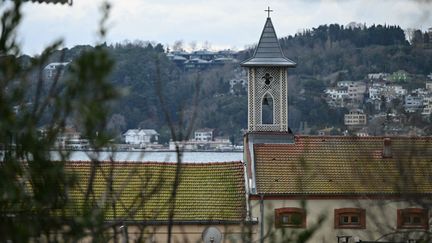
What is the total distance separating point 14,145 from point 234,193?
2003 cm

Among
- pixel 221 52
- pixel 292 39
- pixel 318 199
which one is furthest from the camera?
pixel 221 52

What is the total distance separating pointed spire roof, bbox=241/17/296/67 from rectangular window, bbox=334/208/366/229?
16.0 feet

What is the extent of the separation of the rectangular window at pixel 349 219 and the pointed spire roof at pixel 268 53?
4.87 meters

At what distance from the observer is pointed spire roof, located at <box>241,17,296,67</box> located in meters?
31.3

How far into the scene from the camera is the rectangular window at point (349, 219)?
27.8m

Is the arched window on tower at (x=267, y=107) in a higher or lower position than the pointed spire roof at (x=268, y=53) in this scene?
lower

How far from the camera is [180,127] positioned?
9.48 m

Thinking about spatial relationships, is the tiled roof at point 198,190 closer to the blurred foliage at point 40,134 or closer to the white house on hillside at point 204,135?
the blurred foliage at point 40,134

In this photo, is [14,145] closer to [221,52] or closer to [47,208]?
[47,208]

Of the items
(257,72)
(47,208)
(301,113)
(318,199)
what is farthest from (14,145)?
(301,113)

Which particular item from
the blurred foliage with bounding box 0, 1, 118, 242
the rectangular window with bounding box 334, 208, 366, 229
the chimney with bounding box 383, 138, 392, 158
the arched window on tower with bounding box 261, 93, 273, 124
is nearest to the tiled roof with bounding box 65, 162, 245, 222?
the rectangular window with bounding box 334, 208, 366, 229

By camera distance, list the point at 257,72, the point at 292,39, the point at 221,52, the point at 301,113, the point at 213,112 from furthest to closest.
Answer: the point at 221,52, the point at 292,39, the point at 213,112, the point at 301,113, the point at 257,72

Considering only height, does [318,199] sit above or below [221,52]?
below

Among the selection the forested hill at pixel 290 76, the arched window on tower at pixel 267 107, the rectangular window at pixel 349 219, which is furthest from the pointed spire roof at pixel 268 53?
the forested hill at pixel 290 76
